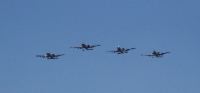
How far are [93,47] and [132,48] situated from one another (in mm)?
12333

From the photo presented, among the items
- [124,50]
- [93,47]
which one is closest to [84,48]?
[93,47]

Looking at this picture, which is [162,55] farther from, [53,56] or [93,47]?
[53,56]

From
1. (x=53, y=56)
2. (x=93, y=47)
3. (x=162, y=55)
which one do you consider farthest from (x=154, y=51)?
(x=53, y=56)

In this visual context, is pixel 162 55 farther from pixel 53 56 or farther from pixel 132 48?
pixel 53 56

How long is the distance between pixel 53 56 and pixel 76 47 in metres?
7.80

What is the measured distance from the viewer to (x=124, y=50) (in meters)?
162

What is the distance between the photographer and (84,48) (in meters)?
157

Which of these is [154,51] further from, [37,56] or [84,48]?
[37,56]

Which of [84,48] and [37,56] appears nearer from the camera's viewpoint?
[84,48]

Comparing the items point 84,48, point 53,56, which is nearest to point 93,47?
point 84,48

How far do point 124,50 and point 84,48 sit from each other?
42.7 ft

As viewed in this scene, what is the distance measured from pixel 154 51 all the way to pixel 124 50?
9746 mm

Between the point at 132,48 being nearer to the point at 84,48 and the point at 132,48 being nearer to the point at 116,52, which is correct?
the point at 116,52

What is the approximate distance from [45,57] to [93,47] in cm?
1562
